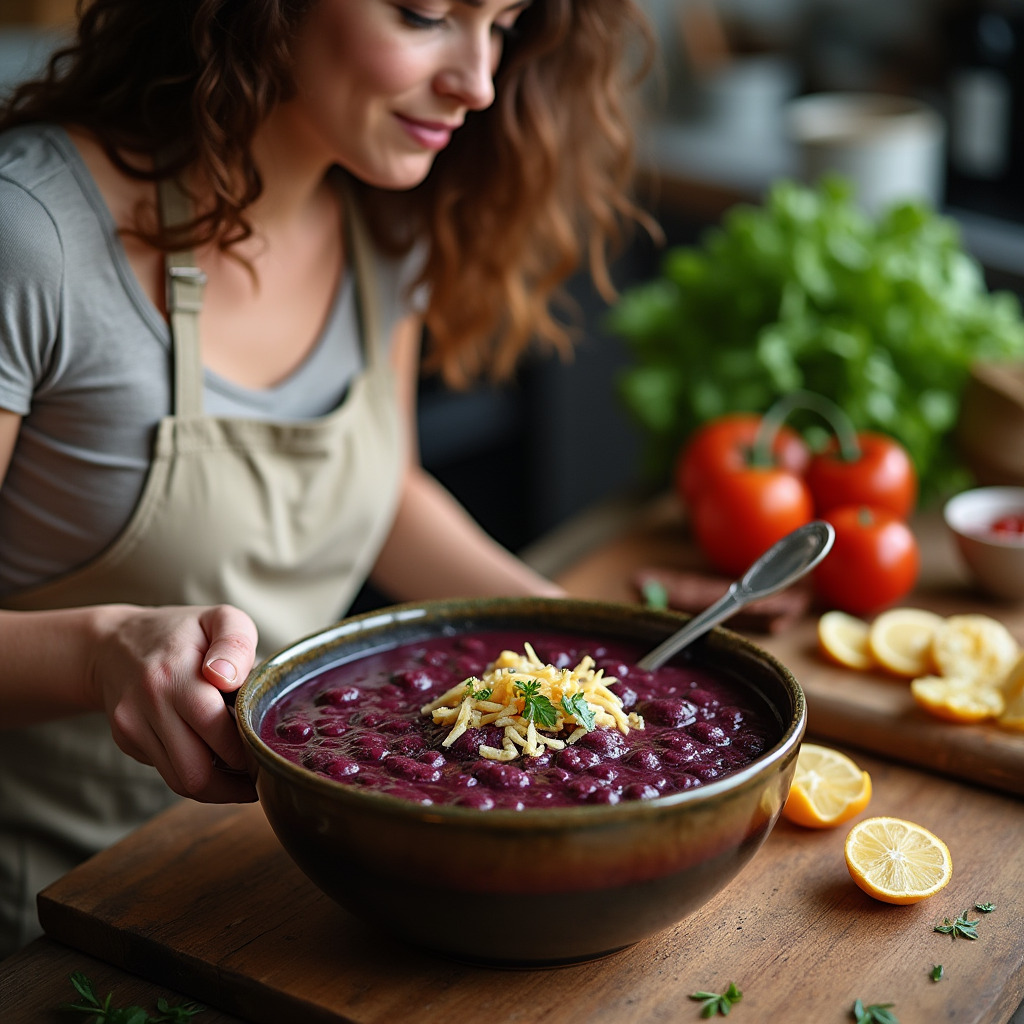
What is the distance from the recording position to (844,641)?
5.55ft

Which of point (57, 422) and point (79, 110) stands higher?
point (79, 110)

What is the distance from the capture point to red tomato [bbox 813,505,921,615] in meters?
1.79

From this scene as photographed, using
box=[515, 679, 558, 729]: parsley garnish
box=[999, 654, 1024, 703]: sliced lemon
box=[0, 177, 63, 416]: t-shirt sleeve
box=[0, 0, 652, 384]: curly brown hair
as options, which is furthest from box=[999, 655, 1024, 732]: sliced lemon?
box=[0, 177, 63, 416]: t-shirt sleeve

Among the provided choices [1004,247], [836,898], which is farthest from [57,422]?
[1004,247]

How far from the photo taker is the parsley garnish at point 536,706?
1121 millimetres

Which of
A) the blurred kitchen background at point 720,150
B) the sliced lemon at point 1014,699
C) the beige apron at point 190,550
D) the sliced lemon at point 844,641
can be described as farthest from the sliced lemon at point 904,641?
the blurred kitchen background at point 720,150

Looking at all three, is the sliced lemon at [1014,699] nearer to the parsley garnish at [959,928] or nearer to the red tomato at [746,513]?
the parsley garnish at [959,928]

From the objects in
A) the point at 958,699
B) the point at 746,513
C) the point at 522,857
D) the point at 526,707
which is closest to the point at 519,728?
the point at 526,707

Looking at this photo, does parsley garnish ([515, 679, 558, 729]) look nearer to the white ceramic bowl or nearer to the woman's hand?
the woman's hand

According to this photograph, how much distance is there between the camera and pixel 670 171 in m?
3.67

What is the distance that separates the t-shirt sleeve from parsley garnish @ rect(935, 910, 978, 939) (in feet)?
3.68

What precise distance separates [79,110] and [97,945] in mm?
974

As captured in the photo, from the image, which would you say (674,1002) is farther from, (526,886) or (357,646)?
(357,646)

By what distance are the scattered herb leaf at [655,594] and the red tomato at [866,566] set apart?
0.74 feet
